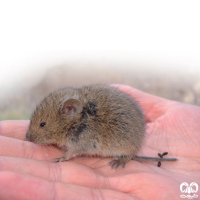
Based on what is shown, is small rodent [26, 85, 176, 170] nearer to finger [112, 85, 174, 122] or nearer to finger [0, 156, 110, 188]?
finger [0, 156, 110, 188]

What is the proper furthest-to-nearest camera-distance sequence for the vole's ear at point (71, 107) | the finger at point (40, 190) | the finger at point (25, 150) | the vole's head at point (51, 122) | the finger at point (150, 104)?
the finger at point (150, 104), the vole's head at point (51, 122), the vole's ear at point (71, 107), the finger at point (25, 150), the finger at point (40, 190)

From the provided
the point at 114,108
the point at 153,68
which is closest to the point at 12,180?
the point at 114,108

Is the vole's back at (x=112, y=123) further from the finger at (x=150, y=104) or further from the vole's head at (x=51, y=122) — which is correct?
the finger at (x=150, y=104)

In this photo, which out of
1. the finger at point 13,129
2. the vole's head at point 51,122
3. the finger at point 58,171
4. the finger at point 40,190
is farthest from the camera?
the finger at point 13,129

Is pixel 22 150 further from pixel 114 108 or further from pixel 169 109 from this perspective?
pixel 169 109

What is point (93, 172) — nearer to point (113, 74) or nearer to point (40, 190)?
point (40, 190)

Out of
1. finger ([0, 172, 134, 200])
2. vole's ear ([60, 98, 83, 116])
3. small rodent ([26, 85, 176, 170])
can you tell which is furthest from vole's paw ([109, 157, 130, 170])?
vole's ear ([60, 98, 83, 116])

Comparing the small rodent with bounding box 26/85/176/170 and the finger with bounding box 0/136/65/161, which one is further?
the small rodent with bounding box 26/85/176/170

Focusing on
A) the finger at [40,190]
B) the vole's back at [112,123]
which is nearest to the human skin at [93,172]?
the finger at [40,190]
